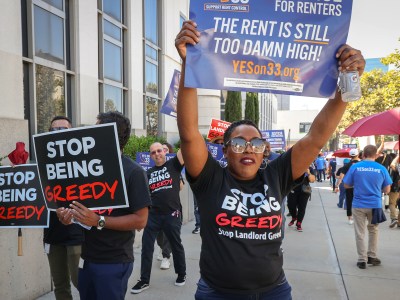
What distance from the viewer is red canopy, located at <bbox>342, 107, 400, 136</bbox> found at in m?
5.82

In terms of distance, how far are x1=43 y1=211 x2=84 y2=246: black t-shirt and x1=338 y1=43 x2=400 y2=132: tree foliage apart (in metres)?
16.4

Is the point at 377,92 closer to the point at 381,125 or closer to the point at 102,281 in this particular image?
the point at 381,125

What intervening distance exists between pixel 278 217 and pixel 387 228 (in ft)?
27.1

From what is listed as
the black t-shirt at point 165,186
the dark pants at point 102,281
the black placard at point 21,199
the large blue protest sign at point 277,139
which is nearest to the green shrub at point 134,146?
the black t-shirt at point 165,186

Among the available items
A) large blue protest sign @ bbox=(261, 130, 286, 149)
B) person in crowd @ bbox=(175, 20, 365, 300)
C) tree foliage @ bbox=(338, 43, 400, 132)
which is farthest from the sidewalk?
tree foliage @ bbox=(338, 43, 400, 132)

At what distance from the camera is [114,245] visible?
2.58 m

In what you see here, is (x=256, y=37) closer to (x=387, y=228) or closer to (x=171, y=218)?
(x=171, y=218)

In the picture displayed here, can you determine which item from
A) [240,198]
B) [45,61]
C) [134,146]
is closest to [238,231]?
[240,198]

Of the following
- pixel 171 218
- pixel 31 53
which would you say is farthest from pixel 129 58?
pixel 171 218

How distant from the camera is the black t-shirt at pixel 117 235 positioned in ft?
8.38

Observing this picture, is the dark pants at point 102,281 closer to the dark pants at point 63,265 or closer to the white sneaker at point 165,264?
the dark pants at point 63,265

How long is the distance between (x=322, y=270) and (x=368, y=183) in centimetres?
157

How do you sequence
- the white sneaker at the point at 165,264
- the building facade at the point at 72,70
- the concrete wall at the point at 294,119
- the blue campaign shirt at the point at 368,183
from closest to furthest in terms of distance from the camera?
the building facade at the point at 72,70, the white sneaker at the point at 165,264, the blue campaign shirt at the point at 368,183, the concrete wall at the point at 294,119

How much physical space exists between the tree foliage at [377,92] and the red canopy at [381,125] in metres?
11.7
